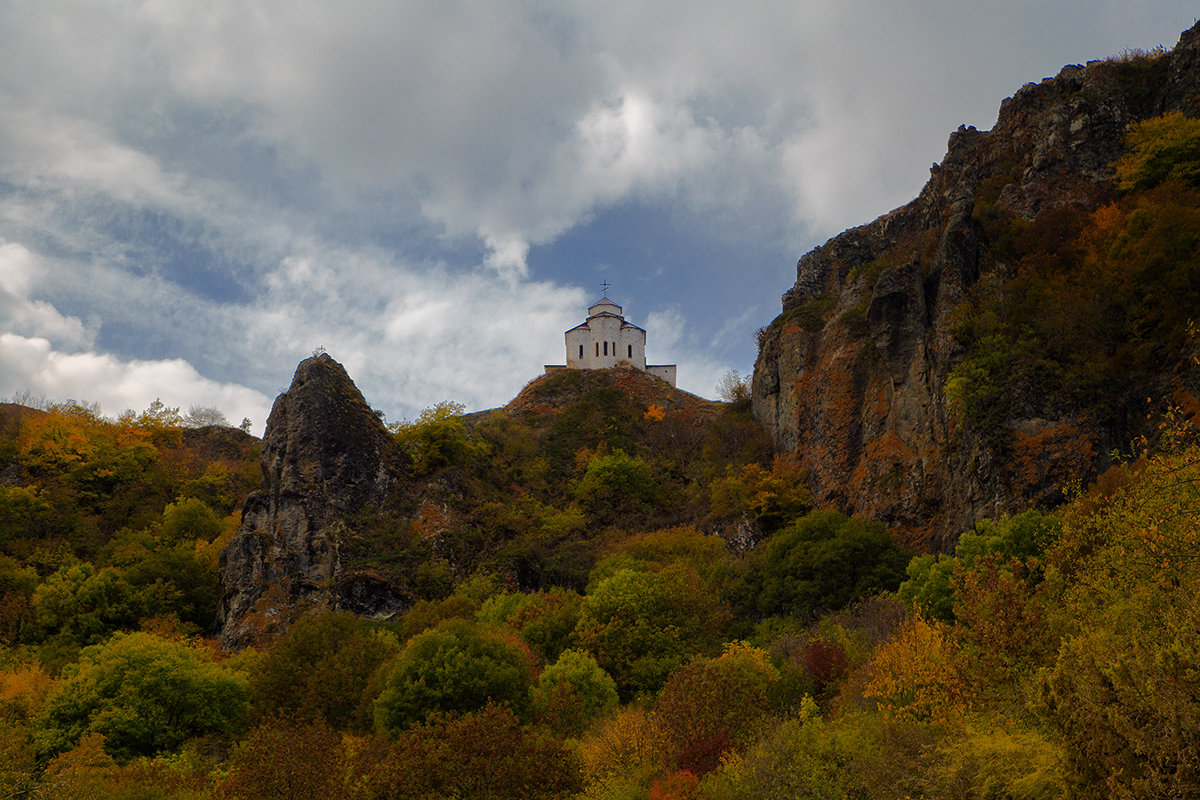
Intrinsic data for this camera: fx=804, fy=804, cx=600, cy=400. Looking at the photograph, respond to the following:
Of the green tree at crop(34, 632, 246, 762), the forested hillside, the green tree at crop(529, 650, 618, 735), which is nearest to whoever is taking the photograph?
the forested hillside

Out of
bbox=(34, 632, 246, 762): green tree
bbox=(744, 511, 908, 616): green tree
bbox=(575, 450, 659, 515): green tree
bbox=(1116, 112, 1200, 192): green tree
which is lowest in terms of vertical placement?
bbox=(34, 632, 246, 762): green tree

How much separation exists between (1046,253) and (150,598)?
48570 millimetres

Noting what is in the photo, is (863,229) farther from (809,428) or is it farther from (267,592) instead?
(267,592)

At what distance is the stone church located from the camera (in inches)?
3280

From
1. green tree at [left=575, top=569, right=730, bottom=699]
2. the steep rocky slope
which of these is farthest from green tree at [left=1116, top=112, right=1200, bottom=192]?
green tree at [left=575, top=569, right=730, bottom=699]

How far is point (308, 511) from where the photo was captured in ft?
156

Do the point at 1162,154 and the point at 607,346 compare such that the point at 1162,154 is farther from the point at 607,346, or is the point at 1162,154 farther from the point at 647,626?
the point at 607,346

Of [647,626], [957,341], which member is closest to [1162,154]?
[957,341]

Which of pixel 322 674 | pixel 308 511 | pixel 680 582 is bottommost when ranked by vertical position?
pixel 322 674

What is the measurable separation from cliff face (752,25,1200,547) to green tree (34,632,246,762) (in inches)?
1167

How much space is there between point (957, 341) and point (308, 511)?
1431 inches

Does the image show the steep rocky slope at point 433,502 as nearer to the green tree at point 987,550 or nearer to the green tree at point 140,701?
the green tree at point 140,701

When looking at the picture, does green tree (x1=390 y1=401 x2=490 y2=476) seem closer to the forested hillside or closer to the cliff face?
the forested hillside

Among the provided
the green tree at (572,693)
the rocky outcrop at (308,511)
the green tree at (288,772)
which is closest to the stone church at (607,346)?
the rocky outcrop at (308,511)
